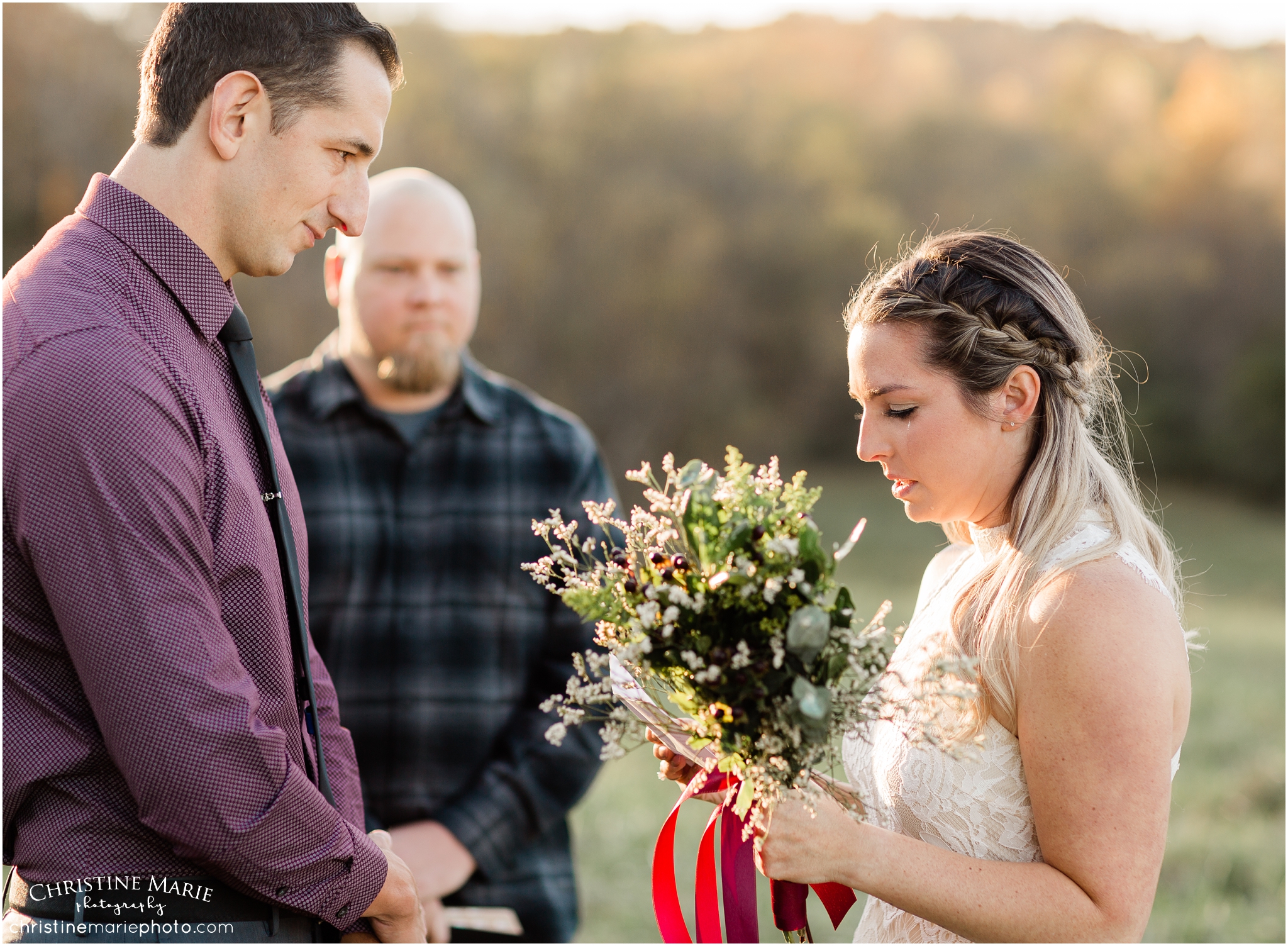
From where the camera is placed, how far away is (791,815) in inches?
80.7

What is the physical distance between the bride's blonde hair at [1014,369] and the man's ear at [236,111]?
4.45 feet

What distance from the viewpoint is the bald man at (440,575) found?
3557 mm

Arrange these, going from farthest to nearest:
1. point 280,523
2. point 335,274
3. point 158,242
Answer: point 335,274 → point 280,523 → point 158,242

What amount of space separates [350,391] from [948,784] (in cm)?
253

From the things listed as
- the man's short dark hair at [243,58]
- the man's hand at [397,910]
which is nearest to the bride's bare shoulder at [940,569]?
the man's hand at [397,910]

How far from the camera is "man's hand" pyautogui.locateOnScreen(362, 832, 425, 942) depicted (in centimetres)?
208

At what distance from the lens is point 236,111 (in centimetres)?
201

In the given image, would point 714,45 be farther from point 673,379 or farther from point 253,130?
point 253,130

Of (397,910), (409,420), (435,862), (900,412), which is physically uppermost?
(900,412)

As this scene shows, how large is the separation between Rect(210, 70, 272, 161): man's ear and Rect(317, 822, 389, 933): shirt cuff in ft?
4.34

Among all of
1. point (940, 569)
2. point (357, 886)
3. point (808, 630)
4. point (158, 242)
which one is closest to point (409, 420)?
point (158, 242)

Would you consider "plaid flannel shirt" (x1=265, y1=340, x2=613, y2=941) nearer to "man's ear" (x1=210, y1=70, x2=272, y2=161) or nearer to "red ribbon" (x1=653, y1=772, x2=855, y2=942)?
"red ribbon" (x1=653, y1=772, x2=855, y2=942)

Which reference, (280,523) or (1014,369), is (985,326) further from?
(280,523)

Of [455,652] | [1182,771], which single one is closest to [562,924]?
[455,652]
